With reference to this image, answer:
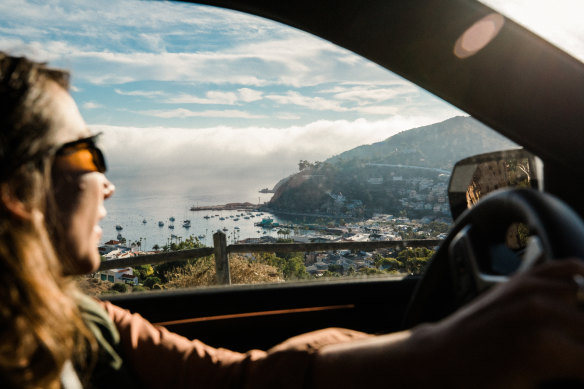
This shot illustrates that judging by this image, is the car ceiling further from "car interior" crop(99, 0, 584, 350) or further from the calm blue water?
the calm blue water

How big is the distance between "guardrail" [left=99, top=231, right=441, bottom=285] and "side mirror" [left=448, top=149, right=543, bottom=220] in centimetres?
199

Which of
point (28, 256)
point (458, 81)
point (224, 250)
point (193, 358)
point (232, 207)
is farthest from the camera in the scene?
point (224, 250)

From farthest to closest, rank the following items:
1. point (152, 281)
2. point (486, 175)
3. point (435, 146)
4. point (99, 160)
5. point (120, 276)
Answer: point (152, 281) < point (120, 276) < point (435, 146) < point (486, 175) < point (99, 160)

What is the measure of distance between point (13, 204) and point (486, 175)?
65.8 inches

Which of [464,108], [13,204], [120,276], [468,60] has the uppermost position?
[468,60]

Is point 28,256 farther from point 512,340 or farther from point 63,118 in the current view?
point 512,340

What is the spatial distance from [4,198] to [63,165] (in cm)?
16

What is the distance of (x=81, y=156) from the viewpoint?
1041 mm

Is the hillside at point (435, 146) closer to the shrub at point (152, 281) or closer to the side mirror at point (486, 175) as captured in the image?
the side mirror at point (486, 175)

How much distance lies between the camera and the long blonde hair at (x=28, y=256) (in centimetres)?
83

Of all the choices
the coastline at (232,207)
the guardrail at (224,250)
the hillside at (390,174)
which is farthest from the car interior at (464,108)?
the guardrail at (224,250)

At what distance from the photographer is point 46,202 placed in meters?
0.91

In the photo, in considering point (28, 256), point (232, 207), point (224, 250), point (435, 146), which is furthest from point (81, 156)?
point (224, 250)

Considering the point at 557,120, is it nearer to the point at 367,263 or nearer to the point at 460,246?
the point at 460,246
